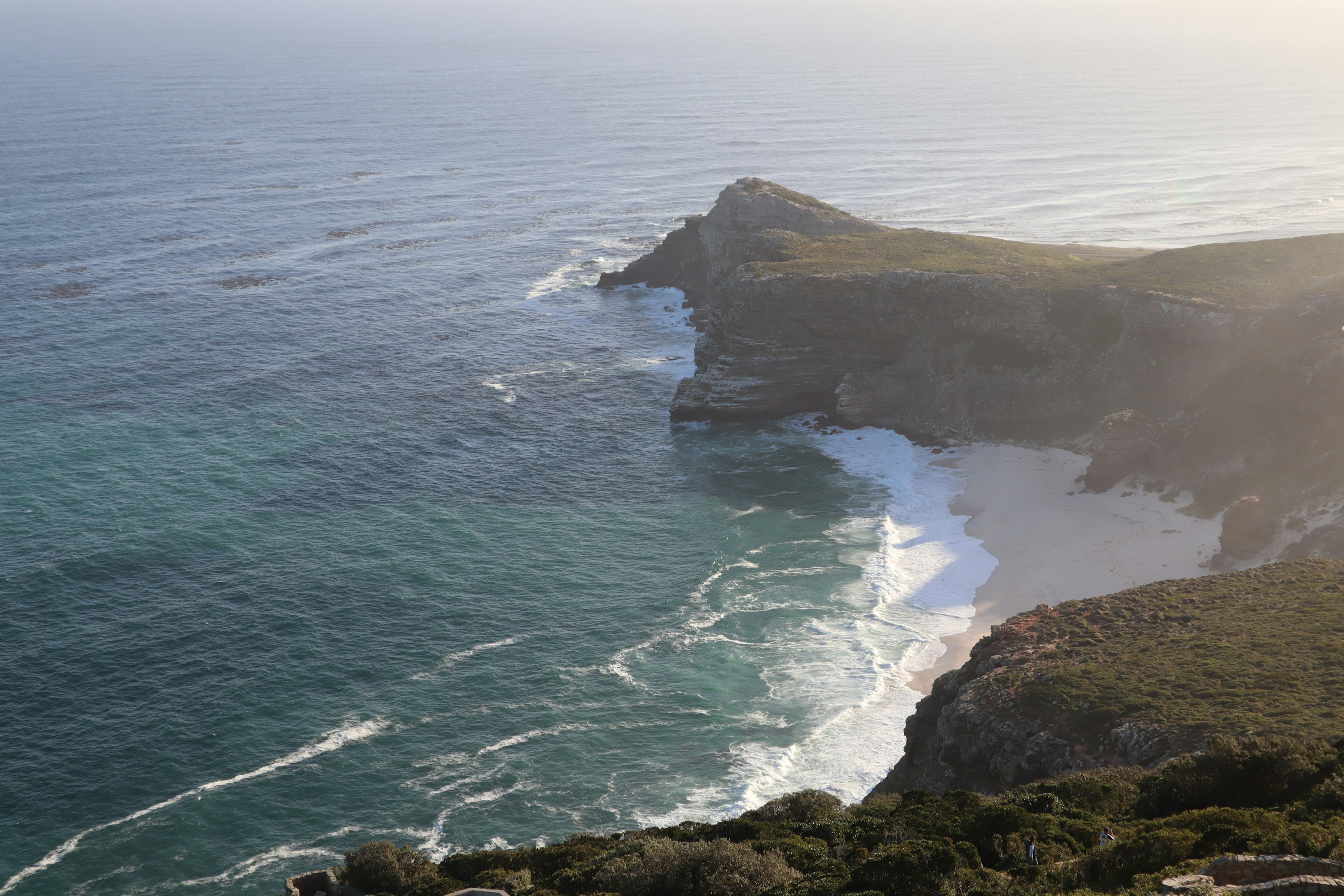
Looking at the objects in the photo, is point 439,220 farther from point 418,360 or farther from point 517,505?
point 517,505

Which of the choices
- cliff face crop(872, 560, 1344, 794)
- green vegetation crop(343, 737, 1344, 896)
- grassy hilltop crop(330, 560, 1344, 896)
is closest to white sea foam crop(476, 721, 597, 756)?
grassy hilltop crop(330, 560, 1344, 896)

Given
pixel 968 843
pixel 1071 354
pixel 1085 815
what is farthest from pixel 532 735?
pixel 1071 354

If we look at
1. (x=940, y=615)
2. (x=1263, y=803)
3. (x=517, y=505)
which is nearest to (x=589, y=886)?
(x=1263, y=803)

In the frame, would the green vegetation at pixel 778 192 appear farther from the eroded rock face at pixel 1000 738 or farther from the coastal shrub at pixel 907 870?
the coastal shrub at pixel 907 870

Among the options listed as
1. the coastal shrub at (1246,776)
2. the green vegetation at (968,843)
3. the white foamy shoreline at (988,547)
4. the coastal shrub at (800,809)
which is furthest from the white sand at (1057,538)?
the coastal shrub at (1246,776)

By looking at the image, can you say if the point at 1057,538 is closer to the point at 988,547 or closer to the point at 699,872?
the point at 988,547
